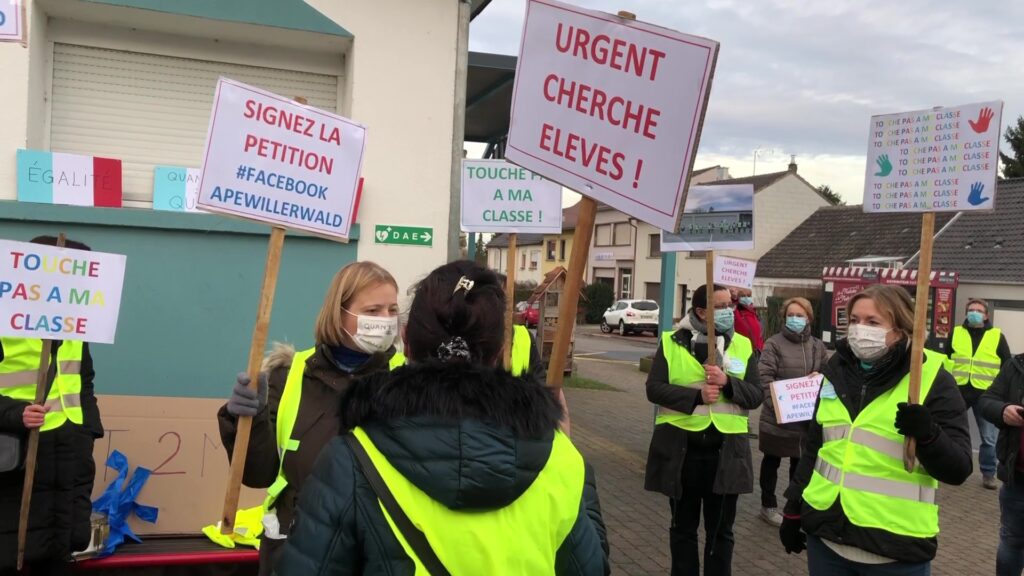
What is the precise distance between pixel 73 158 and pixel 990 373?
32.3 feet

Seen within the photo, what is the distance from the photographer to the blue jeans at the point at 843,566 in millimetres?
3020

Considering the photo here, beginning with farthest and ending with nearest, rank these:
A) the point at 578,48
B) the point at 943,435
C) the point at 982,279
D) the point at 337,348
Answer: the point at 982,279 < the point at 943,435 < the point at 337,348 < the point at 578,48

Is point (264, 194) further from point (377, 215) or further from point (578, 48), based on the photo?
point (377, 215)

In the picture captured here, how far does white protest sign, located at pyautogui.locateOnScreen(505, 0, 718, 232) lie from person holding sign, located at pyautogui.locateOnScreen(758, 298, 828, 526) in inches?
183

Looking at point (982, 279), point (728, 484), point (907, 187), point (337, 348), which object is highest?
point (982, 279)

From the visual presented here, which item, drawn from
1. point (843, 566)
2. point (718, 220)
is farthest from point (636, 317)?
point (843, 566)

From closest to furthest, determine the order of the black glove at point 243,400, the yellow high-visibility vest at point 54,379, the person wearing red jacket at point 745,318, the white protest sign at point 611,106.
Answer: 1. the white protest sign at point 611,106
2. the black glove at point 243,400
3. the yellow high-visibility vest at point 54,379
4. the person wearing red jacket at point 745,318

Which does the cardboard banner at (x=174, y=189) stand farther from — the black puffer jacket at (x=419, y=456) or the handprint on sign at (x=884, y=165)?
the black puffer jacket at (x=419, y=456)

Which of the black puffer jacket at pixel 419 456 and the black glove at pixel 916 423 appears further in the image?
the black glove at pixel 916 423

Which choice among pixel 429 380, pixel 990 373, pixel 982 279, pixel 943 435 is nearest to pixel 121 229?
pixel 429 380

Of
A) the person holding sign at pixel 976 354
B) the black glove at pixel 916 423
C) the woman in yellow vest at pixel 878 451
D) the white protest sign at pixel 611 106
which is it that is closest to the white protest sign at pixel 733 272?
the person holding sign at pixel 976 354

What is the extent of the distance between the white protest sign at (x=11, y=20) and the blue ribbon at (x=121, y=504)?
249 centimetres

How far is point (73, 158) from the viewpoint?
5.73 meters

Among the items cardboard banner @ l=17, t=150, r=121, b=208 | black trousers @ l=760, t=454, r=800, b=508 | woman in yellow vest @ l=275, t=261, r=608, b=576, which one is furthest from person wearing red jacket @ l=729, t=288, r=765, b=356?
woman in yellow vest @ l=275, t=261, r=608, b=576
